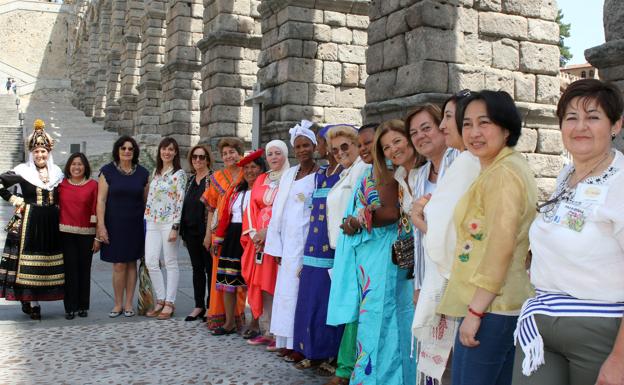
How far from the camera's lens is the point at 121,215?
654cm

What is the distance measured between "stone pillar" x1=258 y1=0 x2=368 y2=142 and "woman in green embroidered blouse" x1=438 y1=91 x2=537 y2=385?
751cm

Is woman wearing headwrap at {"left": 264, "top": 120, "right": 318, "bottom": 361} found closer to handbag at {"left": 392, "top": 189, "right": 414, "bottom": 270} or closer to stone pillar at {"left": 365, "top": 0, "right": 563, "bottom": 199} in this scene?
handbag at {"left": 392, "top": 189, "right": 414, "bottom": 270}

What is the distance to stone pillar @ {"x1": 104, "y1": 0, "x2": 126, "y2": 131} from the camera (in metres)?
29.5

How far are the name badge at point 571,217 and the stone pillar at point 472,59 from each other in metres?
4.32

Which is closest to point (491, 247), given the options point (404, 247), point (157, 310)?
point (404, 247)

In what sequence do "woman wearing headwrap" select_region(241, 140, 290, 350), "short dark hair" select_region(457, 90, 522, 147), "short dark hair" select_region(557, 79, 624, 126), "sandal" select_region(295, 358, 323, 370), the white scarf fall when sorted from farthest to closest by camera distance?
1. the white scarf
2. "woman wearing headwrap" select_region(241, 140, 290, 350)
3. "sandal" select_region(295, 358, 323, 370)
4. "short dark hair" select_region(457, 90, 522, 147)
5. "short dark hair" select_region(557, 79, 624, 126)

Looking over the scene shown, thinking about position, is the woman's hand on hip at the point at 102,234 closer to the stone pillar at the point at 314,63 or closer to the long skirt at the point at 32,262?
the long skirt at the point at 32,262

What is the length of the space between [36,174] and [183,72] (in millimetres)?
10584

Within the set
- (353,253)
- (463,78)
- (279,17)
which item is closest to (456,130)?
(353,253)

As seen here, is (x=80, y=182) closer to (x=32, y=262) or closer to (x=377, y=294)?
(x=32, y=262)

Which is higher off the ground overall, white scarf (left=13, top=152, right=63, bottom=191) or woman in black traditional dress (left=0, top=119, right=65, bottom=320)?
white scarf (left=13, top=152, right=63, bottom=191)

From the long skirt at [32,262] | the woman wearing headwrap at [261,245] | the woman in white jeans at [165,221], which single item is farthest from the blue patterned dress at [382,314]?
the long skirt at [32,262]

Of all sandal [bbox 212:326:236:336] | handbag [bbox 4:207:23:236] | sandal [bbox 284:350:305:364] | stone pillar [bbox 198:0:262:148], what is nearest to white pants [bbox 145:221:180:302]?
sandal [bbox 212:326:236:336]

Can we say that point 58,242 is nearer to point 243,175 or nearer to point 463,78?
point 243,175
